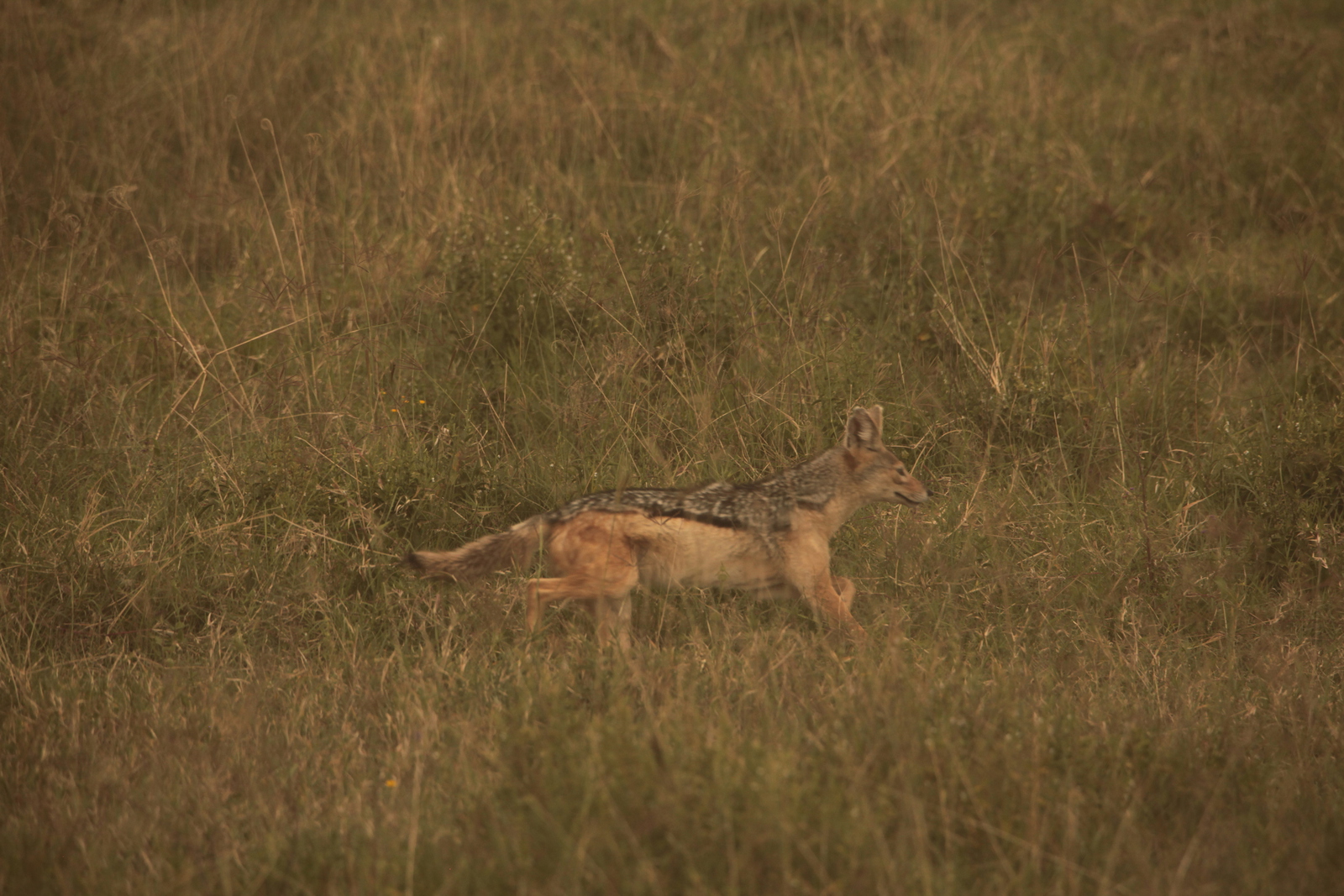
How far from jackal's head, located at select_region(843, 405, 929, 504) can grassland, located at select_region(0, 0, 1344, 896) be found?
30 cm

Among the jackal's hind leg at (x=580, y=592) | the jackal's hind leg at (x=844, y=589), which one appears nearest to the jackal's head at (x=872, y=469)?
the jackal's hind leg at (x=844, y=589)

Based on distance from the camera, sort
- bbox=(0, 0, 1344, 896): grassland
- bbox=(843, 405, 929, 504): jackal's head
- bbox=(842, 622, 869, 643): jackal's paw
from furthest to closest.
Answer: bbox=(843, 405, 929, 504): jackal's head → bbox=(842, 622, 869, 643): jackal's paw → bbox=(0, 0, 1344, 896): grassland

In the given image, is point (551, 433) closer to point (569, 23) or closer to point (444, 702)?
point (444, 702)

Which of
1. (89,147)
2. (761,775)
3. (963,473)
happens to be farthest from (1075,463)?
(89,147)

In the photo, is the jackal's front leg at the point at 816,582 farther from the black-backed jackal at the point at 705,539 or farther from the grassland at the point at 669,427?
the grassland at the point at 669,427

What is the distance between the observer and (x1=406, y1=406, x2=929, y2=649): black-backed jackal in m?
5.16

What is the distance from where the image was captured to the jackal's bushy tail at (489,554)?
17.0 feet

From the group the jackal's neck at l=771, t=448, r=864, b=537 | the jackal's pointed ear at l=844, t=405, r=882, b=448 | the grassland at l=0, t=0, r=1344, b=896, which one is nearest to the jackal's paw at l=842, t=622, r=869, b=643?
the grassland at l=0, t=0, r=1344, b=896

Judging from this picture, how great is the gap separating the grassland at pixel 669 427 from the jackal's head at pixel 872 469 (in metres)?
0.30

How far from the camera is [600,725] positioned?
3.81 m

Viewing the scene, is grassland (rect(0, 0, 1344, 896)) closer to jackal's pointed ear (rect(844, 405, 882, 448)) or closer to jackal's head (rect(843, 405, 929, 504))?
jackal's head (rect(843, 405, 929, 504))

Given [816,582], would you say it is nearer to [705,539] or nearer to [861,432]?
[705,539]

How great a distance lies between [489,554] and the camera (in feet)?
17.5

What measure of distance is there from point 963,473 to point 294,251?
183 inches
